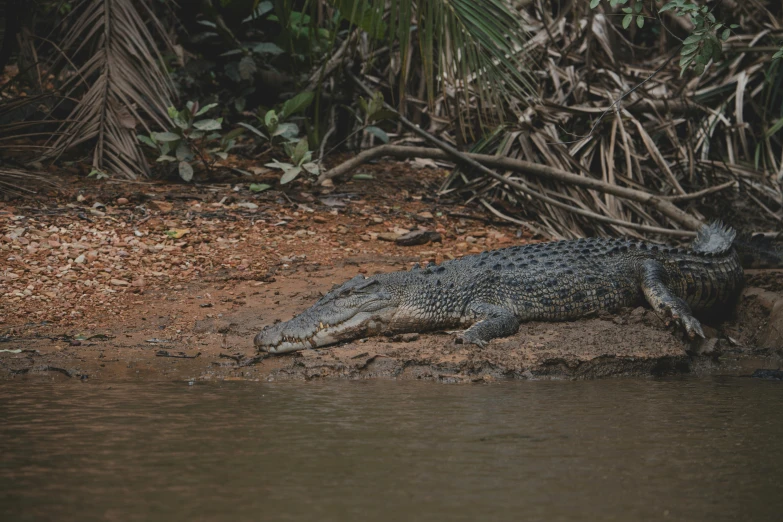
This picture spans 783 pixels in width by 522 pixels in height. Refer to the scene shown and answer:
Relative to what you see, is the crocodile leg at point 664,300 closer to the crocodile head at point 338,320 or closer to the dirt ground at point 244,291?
the dirt ground at point 244,291

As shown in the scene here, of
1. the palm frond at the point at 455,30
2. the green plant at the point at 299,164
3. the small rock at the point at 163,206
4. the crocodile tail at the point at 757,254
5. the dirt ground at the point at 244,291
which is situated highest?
the palm frond at the point at 455,30

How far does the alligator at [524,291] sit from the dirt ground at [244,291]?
126mm

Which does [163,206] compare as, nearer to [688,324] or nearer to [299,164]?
[299,164]

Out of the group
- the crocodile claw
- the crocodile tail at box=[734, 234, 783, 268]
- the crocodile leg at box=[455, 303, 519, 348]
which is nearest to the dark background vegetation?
the crocodile tail at box=[734, 234, 783, 268]

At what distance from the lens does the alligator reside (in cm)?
516

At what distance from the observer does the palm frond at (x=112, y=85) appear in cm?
737

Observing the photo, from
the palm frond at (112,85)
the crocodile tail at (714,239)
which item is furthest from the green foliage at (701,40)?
the palm frond at (112,85)

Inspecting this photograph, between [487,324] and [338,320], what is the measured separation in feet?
3.11

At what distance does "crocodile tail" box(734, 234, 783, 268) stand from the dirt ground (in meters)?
0.38

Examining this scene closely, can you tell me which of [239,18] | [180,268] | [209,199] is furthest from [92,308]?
[239,18]

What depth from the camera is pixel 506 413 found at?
143 inches

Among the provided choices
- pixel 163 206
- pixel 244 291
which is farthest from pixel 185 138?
pixel 244 291

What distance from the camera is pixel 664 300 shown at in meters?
5.46

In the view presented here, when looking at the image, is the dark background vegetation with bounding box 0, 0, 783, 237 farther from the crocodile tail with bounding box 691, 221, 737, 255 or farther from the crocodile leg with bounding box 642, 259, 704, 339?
the crocodile leg with bounding box 642, 259, 704, 339
